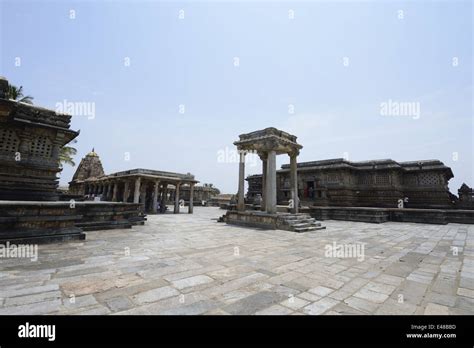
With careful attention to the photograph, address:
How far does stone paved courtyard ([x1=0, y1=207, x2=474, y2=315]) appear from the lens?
9.68 ft

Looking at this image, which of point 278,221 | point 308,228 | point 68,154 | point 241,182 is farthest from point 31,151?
point 68,154

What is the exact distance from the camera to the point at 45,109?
33.6 ft

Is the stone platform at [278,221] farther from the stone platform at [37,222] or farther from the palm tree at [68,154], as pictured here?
the palm tree at [68,154]

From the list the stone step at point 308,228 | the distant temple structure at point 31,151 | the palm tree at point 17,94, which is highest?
the palm tree at point 17,94

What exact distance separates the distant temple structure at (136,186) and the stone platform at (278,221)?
36.0ft

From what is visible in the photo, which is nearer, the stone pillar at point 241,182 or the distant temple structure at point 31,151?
the distant temple structure at point 31,151

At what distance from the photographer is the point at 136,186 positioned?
68.2 feet

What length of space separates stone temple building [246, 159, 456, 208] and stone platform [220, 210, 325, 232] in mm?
13162

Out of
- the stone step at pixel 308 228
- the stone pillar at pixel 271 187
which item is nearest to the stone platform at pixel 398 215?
the stone step at pixel 308 228

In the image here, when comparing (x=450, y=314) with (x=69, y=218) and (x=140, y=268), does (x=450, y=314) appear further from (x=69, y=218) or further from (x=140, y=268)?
(x=69, y=218)

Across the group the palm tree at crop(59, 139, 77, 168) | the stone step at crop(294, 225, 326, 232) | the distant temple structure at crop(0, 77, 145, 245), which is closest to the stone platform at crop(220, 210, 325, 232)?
the stone step at crop(294, 225, 326, 232)

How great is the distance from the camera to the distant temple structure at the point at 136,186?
849 inches
